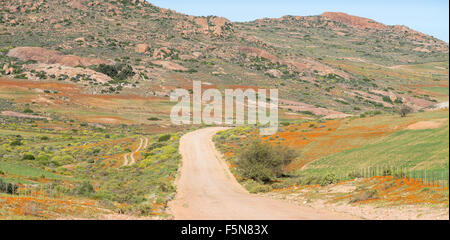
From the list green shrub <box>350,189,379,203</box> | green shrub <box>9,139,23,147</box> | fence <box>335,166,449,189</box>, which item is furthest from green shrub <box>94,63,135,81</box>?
green shrub <box>350,189,379,203</box>

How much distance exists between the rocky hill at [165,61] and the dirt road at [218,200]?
75.3m

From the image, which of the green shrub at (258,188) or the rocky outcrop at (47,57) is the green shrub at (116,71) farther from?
the green shrub at (258,188)

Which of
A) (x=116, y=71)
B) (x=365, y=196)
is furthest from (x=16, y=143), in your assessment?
(x=116, y=71)

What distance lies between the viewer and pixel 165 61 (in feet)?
469

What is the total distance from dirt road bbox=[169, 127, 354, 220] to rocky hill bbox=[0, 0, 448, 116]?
247 ft

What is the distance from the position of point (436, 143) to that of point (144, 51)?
132 metres

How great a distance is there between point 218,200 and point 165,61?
122716 mm

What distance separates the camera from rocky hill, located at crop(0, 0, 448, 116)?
406 feet

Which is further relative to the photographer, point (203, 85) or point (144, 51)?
point (144, 51)

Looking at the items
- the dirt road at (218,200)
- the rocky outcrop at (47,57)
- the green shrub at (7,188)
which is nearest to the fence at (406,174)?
the dirt road at (218,200)

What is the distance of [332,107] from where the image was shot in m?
121

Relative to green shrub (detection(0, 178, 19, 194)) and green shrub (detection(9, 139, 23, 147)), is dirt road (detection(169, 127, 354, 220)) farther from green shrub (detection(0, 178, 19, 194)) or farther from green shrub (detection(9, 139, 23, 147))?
green shrub (detection(9, 139, 23, 147))

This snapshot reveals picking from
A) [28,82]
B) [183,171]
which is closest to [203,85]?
[28,82]

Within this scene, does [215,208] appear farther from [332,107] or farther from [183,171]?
[332,107]
